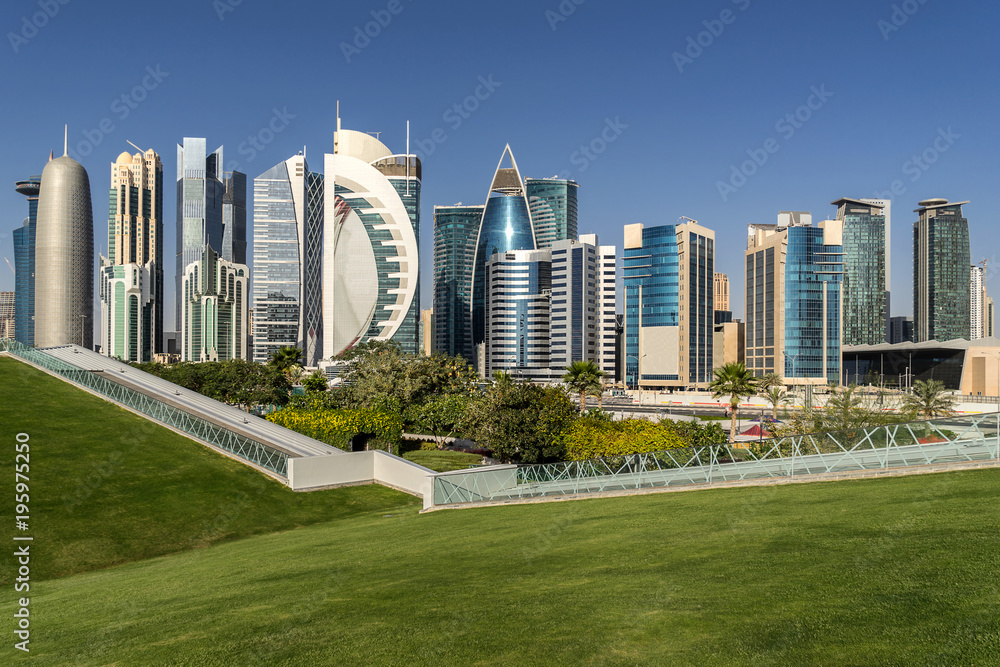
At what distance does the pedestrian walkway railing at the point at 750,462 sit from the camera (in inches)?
696

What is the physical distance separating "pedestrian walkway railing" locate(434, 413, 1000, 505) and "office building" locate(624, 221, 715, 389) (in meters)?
135

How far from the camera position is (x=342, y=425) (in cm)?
4012

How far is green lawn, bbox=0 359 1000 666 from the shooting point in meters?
7.46

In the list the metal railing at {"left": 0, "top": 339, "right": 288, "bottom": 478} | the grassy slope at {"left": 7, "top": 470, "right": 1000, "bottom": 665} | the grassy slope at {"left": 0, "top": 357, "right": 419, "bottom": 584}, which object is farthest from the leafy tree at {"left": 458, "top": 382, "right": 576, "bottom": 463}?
the grassy slope at {"left": 7, "top": 470, "right": 1000, "bottom": 665}

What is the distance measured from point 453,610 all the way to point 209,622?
13.3 ft

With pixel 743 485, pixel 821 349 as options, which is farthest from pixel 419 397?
pixel 821 349

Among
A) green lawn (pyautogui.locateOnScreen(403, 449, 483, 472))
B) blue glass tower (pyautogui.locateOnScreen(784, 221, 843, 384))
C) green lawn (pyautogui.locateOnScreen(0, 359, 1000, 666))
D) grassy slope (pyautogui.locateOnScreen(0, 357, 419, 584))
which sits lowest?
green lawn (pyautogui.locateOnScreen(403, 449, 483, 472))

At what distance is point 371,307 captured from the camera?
18525cm

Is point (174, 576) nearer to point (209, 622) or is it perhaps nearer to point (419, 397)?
point (209, 622)

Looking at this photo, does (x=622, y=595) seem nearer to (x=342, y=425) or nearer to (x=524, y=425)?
(x=524, y=425)

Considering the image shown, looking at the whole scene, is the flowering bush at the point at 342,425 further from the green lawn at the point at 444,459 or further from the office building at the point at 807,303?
the office building at the point at 807,303

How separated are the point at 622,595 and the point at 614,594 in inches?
5.8

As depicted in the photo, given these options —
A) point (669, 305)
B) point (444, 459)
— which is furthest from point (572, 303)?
point (444, 459)

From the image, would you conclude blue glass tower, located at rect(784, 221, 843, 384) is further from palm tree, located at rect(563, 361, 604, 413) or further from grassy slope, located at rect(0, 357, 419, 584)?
grassy slope, located at rect(0, 357, 419, 584)
